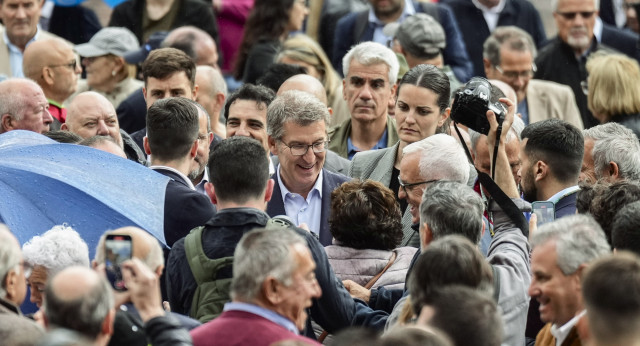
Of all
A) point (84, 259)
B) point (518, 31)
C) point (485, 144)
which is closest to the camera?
point (84, 259)

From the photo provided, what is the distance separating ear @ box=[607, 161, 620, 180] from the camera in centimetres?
738

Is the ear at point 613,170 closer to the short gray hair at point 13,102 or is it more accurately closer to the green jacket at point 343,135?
the green jacket at point 343,135

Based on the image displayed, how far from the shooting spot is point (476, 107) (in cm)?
689

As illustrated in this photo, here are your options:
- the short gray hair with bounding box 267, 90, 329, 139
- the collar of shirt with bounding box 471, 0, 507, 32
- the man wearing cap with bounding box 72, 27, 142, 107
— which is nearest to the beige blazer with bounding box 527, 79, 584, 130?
the collar of shirt with bounding box 471, 0, 507, 32

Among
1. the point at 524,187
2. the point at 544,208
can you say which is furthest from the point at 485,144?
the point at 544,208

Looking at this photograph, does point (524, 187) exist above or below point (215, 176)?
below

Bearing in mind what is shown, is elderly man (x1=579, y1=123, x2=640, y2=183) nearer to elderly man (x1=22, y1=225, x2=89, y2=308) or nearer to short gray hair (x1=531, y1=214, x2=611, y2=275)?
short gray hair (x1=531, y1=214, x2=611, y2=275)

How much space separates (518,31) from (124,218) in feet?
19.0

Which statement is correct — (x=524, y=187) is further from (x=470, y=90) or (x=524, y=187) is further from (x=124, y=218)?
(x=124, y=218)

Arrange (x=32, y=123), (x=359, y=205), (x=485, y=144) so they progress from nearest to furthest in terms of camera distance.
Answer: (x=359, y=205) → (x=485, y=144) → (x=32, y=123)

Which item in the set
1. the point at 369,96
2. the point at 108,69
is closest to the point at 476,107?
the point at 369,96

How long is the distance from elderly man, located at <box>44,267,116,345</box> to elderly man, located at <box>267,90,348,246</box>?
292 centimetres

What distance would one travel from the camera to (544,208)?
635 centimetres

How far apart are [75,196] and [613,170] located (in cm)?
318
